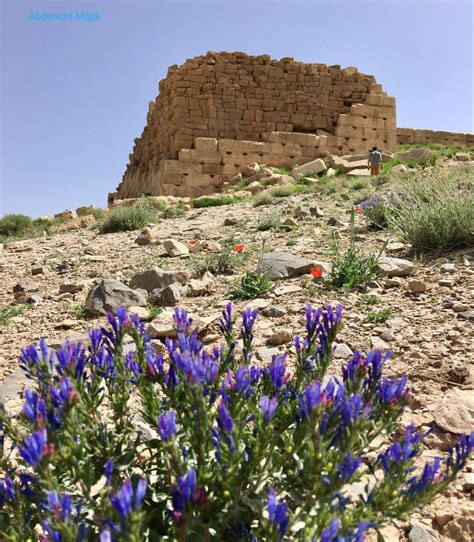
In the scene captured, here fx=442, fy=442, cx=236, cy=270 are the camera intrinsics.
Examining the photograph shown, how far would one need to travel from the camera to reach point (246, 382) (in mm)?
1144

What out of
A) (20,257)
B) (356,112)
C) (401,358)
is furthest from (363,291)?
(356,112)

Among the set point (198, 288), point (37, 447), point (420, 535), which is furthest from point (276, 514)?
point (198, 288)

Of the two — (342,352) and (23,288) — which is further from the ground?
(23,288)

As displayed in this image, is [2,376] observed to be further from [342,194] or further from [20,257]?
[342,194]

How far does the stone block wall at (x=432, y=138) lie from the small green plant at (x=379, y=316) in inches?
896

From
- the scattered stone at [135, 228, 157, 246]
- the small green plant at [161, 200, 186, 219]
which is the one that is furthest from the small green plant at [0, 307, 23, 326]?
the small green plant at [161, 200, 186, 219]

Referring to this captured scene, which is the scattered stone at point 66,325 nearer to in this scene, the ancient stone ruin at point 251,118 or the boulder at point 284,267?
the boulder at point 284,267

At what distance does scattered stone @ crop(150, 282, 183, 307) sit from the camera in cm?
408

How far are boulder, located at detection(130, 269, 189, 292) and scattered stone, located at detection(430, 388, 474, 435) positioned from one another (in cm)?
281

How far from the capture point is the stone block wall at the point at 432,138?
933 inches

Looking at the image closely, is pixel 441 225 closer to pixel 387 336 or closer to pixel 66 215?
pixel 387 336

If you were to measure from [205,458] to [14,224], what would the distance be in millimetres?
12993

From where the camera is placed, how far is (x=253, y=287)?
3.96 m

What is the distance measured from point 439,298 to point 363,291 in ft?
2.02
